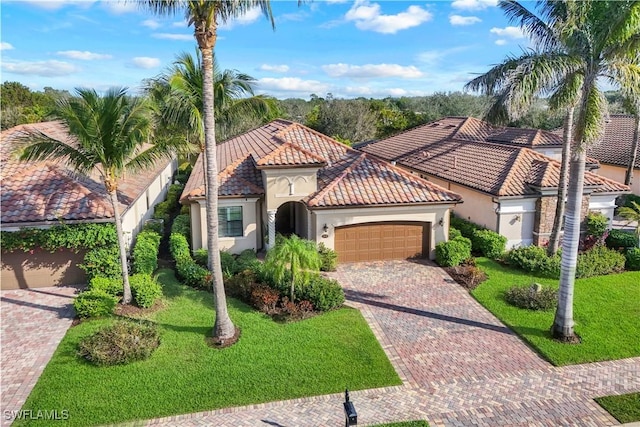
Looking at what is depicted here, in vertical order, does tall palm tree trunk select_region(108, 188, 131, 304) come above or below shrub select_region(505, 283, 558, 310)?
above

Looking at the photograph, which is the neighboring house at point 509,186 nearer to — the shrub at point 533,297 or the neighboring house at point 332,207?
the neighboring house at point 332,207

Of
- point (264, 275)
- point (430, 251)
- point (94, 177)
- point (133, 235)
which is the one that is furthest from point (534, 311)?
point (94, 177)

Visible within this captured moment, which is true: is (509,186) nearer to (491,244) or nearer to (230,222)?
(491,244)

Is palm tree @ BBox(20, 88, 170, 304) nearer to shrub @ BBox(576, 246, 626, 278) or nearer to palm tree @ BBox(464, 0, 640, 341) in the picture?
palm tree @ BBox(464, 0, 640, 341)

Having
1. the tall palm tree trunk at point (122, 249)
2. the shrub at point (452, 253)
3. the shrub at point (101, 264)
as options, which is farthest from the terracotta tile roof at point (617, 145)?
the shrub at point (101, 264)

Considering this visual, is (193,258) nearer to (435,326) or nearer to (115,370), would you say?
(115,370)

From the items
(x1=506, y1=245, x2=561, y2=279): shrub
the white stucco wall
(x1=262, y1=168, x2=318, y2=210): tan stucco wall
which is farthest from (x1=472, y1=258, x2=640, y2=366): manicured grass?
the white stucco wall
